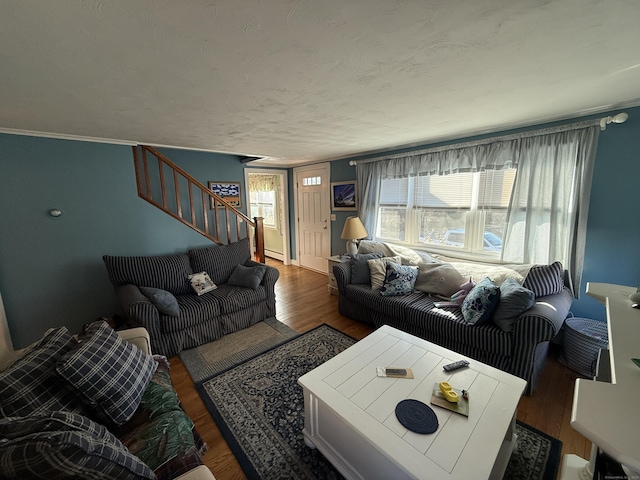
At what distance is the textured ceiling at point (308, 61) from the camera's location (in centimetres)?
91

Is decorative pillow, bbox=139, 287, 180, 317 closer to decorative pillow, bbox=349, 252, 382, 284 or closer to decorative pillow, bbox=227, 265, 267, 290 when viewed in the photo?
decorative pillow, bbox=227, 265, 267, 290

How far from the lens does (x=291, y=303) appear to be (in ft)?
12.1

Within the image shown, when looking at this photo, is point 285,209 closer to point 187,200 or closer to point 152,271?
point 187,200

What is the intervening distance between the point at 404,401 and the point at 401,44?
174cm

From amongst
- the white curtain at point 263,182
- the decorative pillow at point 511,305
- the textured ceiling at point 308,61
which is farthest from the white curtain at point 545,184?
the white curtain at point 263,182

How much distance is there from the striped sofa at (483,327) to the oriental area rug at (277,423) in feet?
1.54

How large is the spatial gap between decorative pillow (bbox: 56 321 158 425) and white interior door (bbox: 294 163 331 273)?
3622 mm

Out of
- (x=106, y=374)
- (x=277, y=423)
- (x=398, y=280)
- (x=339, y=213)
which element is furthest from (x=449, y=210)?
(x=106, y=374)

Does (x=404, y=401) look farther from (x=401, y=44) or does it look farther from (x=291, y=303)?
(x=291, y=303)

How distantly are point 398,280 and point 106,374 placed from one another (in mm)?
2429

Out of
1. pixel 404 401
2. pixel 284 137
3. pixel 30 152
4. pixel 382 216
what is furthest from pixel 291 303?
pixel 30 152

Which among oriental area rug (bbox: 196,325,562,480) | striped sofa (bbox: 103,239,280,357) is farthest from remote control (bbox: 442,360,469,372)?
striped sofa (bbox: 103,239,280,357)

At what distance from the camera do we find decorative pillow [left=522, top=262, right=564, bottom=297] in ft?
7.03

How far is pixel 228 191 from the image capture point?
4160 mm
